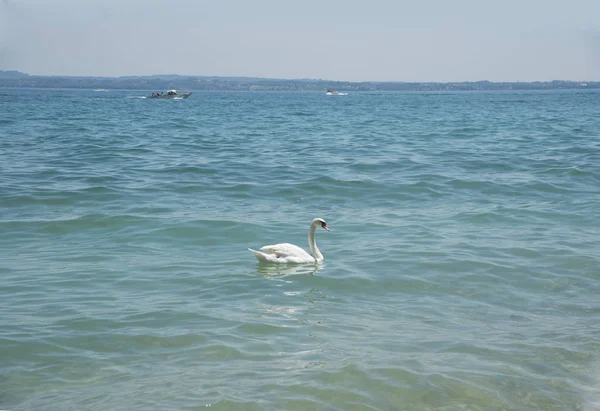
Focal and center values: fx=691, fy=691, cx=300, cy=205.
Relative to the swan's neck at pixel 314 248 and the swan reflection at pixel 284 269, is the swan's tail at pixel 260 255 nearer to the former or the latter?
the swan reflection at pixel 284 269

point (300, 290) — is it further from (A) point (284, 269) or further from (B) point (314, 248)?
(B) point (314, 248)

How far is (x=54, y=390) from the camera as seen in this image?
6445 millimetres

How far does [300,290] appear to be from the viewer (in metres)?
9.80

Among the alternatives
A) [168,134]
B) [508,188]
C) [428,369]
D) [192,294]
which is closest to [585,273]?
[428,369]

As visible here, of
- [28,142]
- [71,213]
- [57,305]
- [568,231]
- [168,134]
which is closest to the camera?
[57,305]

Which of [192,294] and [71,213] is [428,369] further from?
[71,213]

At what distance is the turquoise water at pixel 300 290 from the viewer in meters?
6.52

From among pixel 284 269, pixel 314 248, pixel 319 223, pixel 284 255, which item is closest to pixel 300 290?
pixel 284 269

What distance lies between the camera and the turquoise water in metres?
6.52

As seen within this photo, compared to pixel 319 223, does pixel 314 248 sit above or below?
below

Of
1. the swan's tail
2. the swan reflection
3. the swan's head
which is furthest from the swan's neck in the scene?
the swan's tail

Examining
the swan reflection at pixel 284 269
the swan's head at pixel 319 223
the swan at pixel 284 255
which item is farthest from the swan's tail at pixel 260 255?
the swan's head at pixel 319 223

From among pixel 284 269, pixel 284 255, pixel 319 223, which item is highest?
pixel 319 223

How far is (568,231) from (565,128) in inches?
1030
